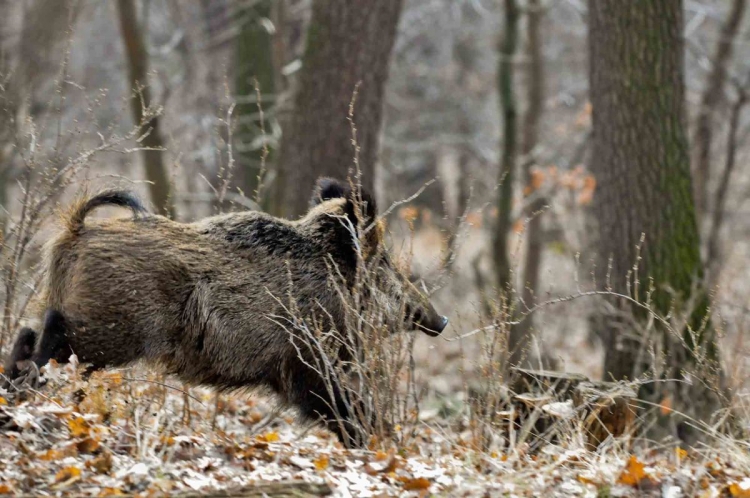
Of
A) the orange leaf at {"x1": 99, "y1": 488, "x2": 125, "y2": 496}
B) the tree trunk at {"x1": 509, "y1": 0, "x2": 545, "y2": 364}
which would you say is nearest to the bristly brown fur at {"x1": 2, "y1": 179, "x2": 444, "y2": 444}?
the orange leaf at {"x1": 99, "y1": 488, "x2": 125, "y2": 496}

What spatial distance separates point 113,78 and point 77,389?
17.4 m

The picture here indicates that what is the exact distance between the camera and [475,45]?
21797mm

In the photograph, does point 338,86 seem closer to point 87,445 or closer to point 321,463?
point 321,463

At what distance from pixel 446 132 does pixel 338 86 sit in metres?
13.7

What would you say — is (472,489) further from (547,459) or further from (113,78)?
(113,78)

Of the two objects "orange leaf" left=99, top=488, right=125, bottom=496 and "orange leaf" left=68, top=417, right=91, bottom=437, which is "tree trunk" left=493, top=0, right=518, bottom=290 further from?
"orange leaf" left=99, top=488, right=125, bottom=496

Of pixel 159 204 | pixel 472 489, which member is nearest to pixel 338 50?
pixel 159 204

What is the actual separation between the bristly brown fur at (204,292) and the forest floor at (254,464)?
0.33 m

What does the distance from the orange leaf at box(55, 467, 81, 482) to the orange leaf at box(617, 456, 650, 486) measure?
9.48ft

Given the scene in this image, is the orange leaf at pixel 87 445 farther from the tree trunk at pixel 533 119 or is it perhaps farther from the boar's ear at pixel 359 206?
the tree trunk at pixel 533 119

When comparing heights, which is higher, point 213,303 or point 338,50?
point 338,50

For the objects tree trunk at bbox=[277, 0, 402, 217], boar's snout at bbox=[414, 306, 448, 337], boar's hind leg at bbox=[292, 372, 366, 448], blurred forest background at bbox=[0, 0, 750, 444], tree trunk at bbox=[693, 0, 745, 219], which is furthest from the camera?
tree trunk at bbox=[693, 0, 745, 219]

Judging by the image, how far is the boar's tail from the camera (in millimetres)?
5949

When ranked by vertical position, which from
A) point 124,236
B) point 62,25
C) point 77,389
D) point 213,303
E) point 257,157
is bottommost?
point 77,389
